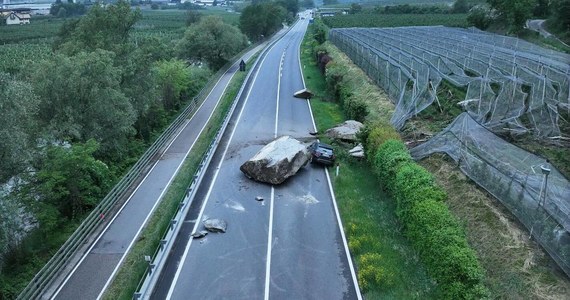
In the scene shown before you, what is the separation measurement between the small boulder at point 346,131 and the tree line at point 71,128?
15.2 m

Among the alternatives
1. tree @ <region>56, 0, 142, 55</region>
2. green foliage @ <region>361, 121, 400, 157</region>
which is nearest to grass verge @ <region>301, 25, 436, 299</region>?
green foliage @ <region>361, 121, 400, 157</region>

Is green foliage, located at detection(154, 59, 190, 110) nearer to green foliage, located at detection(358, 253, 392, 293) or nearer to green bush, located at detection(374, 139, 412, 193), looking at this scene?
green bush, located at detection(374, 139, 412, 193)

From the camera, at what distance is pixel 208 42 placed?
71438 mm

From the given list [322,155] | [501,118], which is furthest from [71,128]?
[501,118]

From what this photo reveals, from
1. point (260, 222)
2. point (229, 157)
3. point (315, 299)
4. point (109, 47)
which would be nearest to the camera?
point (315, 299)

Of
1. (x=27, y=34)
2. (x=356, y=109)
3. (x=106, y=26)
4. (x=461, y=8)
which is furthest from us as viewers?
(x=461, y=8)

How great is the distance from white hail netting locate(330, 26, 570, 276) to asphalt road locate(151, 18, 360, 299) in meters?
6.98

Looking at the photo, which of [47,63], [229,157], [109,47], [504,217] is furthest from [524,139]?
[109,47]

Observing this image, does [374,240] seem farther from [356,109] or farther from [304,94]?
[304,94]

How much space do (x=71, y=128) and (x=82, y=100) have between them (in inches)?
109

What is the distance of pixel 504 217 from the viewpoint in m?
Answer: 18.2

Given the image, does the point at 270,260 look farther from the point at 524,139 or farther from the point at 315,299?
the point at 524,139

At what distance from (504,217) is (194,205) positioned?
15.5 m

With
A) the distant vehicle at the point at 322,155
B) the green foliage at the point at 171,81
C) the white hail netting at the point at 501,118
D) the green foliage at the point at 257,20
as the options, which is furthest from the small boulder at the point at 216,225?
the green foliage at the point at 257,20
